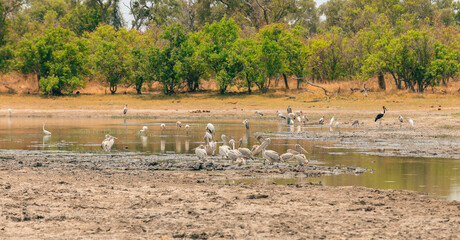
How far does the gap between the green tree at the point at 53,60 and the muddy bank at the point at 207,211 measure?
37.3 meters

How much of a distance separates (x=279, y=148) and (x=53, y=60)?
34634 mm

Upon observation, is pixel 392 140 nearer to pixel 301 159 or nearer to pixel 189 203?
pixel 301 159

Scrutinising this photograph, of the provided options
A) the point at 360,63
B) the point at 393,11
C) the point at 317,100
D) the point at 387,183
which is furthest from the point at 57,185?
the point at 393,11

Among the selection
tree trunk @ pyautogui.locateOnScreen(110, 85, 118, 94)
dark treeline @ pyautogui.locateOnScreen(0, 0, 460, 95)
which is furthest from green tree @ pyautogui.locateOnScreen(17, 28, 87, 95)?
tree trunk @ pyautogui.locateOnScreen(110, 85, 118, 94)

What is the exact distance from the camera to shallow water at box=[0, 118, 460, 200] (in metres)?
12.5

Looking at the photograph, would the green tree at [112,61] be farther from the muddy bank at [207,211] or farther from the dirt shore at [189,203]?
the muddy bank at [207,211]

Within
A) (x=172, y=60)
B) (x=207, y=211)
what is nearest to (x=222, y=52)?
(x=172, y=60)

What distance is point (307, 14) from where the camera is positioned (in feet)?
270

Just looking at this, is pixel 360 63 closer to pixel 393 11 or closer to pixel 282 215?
pixel 393 11

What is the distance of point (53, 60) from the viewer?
49.8 m

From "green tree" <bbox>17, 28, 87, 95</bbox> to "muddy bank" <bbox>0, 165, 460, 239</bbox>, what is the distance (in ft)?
122

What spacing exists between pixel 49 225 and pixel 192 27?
71.2m

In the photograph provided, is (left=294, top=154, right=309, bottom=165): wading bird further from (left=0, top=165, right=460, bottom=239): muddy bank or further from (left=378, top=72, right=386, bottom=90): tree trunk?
(left=378, top=72, right=386, bottom=90): tree trunk

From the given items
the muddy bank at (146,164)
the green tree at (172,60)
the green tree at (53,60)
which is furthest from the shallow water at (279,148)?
the green tree at (53,60)
